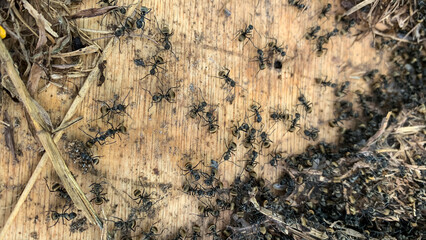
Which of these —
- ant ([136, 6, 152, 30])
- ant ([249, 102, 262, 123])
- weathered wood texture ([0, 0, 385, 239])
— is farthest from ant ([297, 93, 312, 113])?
ant ([136, 6, 152, 30])

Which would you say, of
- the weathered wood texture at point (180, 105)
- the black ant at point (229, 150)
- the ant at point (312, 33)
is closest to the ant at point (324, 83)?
the weathered wood texture at point (180, 105)

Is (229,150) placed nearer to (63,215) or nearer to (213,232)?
(213,232)

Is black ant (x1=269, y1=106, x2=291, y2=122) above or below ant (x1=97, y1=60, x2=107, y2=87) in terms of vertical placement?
below

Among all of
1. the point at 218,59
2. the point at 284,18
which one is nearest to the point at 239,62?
the point at 218,59

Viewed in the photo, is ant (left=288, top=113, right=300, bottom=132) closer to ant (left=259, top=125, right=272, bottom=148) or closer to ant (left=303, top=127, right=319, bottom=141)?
ant (left=303, top=127, right=319, bottom=141)

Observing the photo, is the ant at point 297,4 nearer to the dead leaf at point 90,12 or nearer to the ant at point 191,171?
the dead leaf at point 90,12

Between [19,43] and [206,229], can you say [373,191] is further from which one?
[19,43]

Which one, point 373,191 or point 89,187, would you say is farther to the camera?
point 373,191
